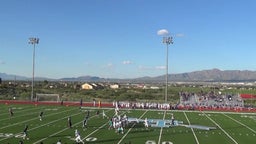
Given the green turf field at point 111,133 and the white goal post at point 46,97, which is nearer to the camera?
the green turf field at point 111,133

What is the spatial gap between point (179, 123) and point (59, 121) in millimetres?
11008

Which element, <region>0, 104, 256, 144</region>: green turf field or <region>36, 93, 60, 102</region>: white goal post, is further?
<region>36, 93, 60, 102</region>: white goal post

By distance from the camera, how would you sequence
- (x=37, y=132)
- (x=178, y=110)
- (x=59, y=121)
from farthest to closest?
(x=178, y=110) → (x=59, y=121) → (x=37, y=132)

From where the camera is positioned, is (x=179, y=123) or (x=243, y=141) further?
(x=179, y=123)

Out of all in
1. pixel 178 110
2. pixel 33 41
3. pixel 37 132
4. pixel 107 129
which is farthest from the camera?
pixel 33 41

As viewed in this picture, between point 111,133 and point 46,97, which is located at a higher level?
point 46,97

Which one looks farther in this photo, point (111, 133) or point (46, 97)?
point (46, 97)

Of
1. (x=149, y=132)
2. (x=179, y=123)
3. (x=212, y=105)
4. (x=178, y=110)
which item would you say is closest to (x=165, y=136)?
(x=149, y=132)

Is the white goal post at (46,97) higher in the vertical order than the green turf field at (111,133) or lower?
higher

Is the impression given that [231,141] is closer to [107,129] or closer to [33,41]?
[107,129]

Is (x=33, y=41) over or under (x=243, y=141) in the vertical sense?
over

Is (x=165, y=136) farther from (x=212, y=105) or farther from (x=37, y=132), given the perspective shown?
→ (x=212, y=105)

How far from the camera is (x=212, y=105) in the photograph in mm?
57000

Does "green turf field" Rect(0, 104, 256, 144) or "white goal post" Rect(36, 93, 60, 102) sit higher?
"white goal post" Rect(36, 93, 60, 102)
